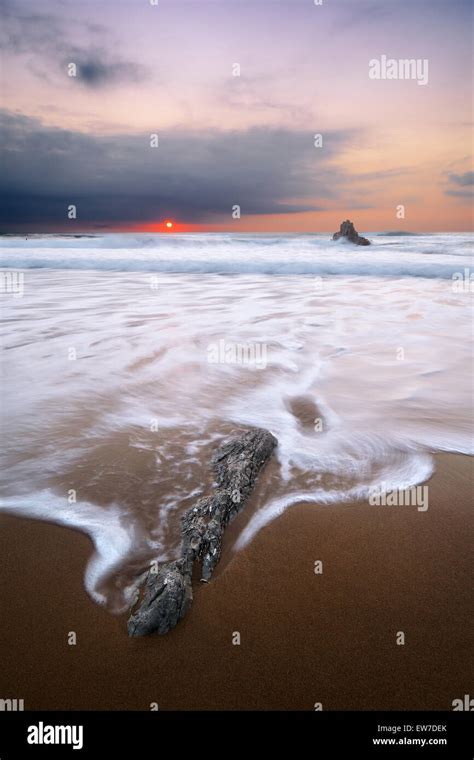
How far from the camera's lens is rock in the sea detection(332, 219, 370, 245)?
132ft

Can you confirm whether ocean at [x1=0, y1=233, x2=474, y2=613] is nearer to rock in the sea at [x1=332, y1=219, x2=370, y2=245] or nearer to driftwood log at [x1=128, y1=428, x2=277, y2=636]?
driftwood log at [x1=128, y1=428, x2=277, y2=636]

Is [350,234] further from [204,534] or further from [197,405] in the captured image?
[204,534]

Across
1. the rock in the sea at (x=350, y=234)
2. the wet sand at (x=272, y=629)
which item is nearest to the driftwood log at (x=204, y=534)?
the wet sand at (x=272, y=629)

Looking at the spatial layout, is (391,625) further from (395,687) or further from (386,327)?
(386,327)

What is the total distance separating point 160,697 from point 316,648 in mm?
825

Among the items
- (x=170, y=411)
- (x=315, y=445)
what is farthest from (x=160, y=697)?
(x=170, y=411)

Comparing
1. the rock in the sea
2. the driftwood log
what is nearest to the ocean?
the driftwood log

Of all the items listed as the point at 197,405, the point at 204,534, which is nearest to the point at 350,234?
the point at 197,405

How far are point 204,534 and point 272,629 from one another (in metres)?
0.72

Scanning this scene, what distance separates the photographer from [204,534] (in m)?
2.85

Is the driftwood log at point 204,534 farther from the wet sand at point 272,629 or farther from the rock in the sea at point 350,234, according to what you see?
the rock in the sea at point 350,234

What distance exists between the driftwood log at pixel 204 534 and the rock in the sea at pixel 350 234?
131 feet

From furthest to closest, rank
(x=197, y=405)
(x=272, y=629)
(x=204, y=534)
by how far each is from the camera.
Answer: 1. (x=197, y=405)
2. (x=204, y=534)
3. (x=272, y=629)

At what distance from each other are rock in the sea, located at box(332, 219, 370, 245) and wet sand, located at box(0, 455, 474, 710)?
40.7 meters
